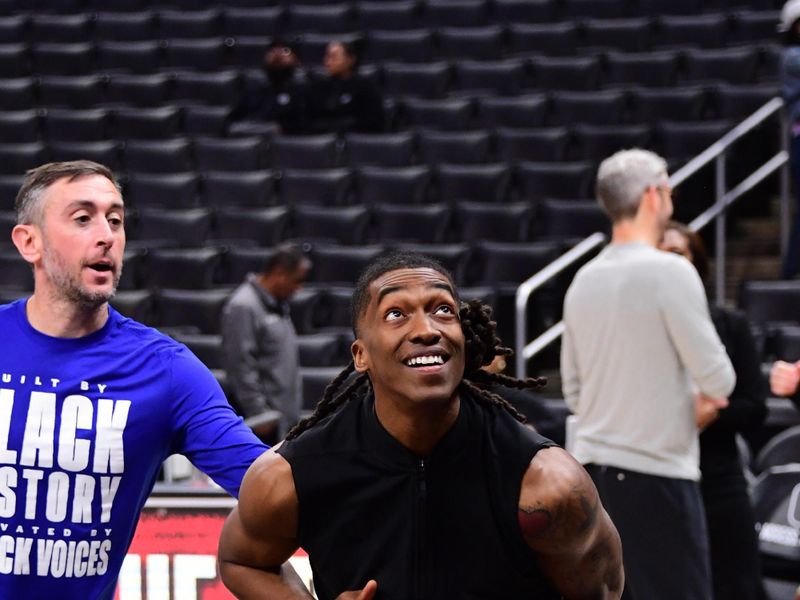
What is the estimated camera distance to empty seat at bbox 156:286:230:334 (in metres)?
7.76

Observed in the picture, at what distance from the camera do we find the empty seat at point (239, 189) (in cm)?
880

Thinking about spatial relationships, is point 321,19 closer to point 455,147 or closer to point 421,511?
point 455,147

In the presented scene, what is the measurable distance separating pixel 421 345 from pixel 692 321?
5.32ft

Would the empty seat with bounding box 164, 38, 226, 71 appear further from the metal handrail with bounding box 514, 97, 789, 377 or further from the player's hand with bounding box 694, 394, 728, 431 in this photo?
the player's hand with bounding box 694, 394, 728, 431

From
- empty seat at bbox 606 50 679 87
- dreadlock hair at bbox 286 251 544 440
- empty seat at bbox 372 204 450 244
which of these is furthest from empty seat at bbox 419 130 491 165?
dreadlock hair at bbox 286 251 544 440

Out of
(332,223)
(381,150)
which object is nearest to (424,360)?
(332,223)

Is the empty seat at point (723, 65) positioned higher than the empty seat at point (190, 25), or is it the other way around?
the empty seat at point (190, 25)

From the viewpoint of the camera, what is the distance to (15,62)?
11.1 m

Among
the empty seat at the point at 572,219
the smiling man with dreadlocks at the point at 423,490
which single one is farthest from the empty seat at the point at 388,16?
the smiling man with dreadlocks at the point at 423,490

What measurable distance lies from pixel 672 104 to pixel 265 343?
3628 mm

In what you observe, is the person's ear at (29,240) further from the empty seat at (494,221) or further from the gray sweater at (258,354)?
the empty seat at (494,221)

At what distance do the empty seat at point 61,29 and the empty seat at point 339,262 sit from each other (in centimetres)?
456

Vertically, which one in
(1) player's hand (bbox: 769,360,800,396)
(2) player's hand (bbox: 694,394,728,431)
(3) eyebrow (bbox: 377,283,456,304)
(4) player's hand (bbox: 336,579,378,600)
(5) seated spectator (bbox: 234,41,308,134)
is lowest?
(4) player's hand (bbox: 336,579,378,600)

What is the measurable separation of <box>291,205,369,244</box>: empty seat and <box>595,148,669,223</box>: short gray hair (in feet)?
14.6
